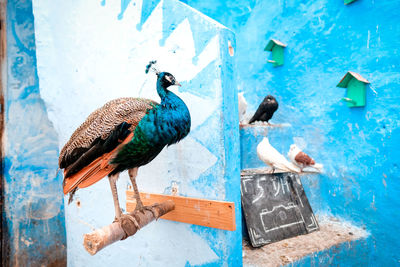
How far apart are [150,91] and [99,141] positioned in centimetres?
65

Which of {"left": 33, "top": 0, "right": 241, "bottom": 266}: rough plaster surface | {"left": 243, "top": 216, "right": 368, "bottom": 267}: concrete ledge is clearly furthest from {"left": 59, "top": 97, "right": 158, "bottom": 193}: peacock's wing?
{"left": 243, "top": 216, "right": 368, "bottom": 267}: concrete ledge

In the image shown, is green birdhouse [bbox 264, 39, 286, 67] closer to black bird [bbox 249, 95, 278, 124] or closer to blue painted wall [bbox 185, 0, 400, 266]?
blue painted wall [bbox 185, 0, 400, 266]

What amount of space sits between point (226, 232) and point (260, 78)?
240cm

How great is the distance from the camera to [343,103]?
2484mm

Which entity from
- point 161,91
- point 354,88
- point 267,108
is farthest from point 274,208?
point 161,91

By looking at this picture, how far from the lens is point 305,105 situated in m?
2.82

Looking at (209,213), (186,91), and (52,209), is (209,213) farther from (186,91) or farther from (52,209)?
(52,209)

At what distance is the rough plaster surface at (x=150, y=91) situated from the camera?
1446 mm

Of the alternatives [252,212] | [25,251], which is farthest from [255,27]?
[25,251]

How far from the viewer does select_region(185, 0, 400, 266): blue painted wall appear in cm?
217

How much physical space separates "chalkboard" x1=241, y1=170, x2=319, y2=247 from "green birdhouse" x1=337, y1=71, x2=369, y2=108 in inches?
33.4

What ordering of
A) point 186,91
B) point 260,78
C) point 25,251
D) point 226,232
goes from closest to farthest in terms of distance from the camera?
point 226,232
point 186,91
point 25,251
point 260,78

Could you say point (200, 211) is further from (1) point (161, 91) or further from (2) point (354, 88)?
(2) point (354, 88)

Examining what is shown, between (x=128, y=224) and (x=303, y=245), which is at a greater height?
(x=128, y=224)
